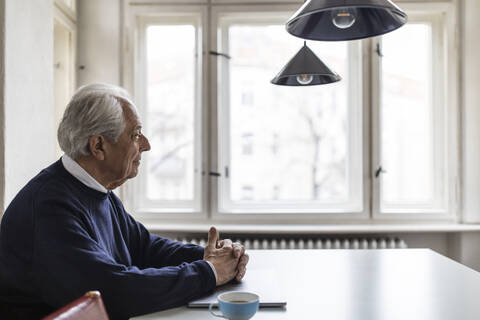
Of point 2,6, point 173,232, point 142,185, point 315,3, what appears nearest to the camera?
point 315,3

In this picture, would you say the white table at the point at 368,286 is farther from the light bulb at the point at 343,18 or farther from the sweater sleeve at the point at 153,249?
the light bulb at the point at 343,18

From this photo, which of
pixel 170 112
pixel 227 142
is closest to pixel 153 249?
pixel 227 142

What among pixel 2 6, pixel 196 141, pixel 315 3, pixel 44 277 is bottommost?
pixel 44 277

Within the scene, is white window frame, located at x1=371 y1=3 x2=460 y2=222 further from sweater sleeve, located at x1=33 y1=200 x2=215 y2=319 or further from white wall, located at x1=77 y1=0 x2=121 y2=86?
sweater sleeve, located at x1=33 y1=200 x2=215 y2=319

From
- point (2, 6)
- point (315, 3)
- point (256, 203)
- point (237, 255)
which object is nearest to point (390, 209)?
point (256, 203)

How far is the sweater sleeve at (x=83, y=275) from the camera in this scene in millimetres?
1118

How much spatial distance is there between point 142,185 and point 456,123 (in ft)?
7.68

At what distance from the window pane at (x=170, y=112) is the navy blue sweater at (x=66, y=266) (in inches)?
75.0

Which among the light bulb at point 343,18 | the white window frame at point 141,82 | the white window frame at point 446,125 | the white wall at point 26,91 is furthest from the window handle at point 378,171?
the white wall at point 26,91

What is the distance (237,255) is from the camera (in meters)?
1.42

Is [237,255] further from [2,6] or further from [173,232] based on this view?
[173,232]

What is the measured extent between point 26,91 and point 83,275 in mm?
1278

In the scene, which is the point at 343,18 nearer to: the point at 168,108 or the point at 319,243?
the point at 319,243

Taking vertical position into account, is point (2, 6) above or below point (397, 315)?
above
